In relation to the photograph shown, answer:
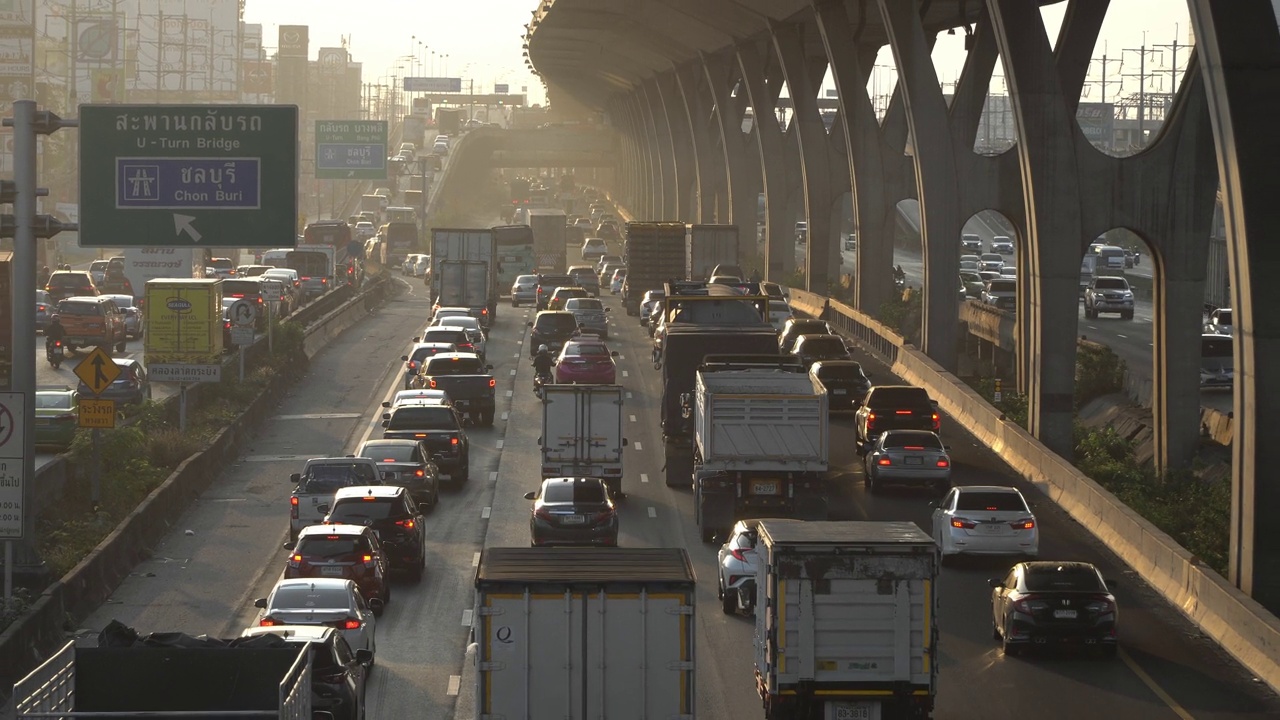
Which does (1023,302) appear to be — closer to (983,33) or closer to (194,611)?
(983,33)

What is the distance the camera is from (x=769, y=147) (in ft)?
297

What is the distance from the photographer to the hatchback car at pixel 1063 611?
2262 cm

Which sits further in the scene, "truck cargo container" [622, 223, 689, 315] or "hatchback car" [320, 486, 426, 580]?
"truck cargo container" [622, 223, 689, 315]

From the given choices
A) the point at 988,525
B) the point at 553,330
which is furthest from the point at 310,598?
the point at 553,330

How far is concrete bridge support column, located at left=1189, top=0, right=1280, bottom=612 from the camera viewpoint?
24.1 metres

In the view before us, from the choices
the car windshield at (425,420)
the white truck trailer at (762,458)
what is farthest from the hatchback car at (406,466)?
the white truck trailer at (762,458)

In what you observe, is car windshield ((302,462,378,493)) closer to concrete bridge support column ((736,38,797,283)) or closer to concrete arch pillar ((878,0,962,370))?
concrete arch pillar ((878,0,962,370))

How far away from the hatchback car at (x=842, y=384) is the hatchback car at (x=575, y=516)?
17.2 m

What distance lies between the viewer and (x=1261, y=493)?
25.1m

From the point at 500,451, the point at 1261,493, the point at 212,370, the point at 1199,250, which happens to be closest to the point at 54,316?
the point at 212,370

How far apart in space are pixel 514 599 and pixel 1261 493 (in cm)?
1332

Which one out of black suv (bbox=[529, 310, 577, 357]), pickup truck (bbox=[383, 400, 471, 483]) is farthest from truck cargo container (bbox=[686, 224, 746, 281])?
pickup truck (bbox=[383, 400, 471, 483])

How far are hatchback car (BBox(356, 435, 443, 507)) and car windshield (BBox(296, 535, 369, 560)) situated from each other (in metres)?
8.47

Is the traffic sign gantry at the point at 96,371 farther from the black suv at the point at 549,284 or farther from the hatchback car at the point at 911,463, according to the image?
the black suv at the point at 549,284
